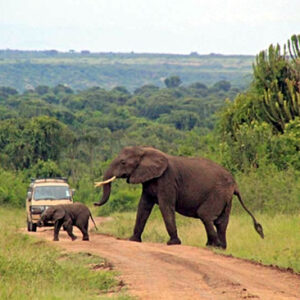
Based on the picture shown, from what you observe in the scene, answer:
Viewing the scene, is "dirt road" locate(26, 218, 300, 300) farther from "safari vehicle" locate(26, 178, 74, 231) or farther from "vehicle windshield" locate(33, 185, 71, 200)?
"vehicle windshield" locate(33, 185, 71, 200)

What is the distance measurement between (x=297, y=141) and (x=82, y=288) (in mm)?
18982

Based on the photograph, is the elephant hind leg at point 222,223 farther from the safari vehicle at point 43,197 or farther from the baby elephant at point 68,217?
the safari vehicle at point 43,197

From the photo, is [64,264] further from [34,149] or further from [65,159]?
[65,159]

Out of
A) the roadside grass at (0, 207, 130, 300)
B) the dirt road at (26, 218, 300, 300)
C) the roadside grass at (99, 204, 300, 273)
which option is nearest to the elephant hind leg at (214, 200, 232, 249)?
the roadside grass at (99, 204, 300, 273)

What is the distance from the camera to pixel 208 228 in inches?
733

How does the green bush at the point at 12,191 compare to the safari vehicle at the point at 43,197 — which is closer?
the safari vehicle at the point at 43,197

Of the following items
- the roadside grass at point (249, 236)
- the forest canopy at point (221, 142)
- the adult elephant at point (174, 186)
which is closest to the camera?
the roadside grass at point (249, 236)

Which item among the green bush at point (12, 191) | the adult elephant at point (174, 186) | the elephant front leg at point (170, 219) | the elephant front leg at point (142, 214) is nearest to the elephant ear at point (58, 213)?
the adult elephant at point (174, 186)

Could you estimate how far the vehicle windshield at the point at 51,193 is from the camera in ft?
80.1

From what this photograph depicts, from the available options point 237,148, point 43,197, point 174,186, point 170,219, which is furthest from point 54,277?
point 237,148

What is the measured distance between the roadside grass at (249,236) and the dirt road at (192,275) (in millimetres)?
915

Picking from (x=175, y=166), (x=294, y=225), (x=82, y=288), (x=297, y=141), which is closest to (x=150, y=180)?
(x=175, y=166)

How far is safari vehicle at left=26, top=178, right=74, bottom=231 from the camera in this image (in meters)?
24.1

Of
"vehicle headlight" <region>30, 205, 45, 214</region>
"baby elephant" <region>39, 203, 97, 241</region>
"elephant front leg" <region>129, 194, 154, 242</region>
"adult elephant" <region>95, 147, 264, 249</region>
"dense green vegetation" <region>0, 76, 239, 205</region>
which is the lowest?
"dense green vegetation" <region>0, 76, 239, 205</region>
